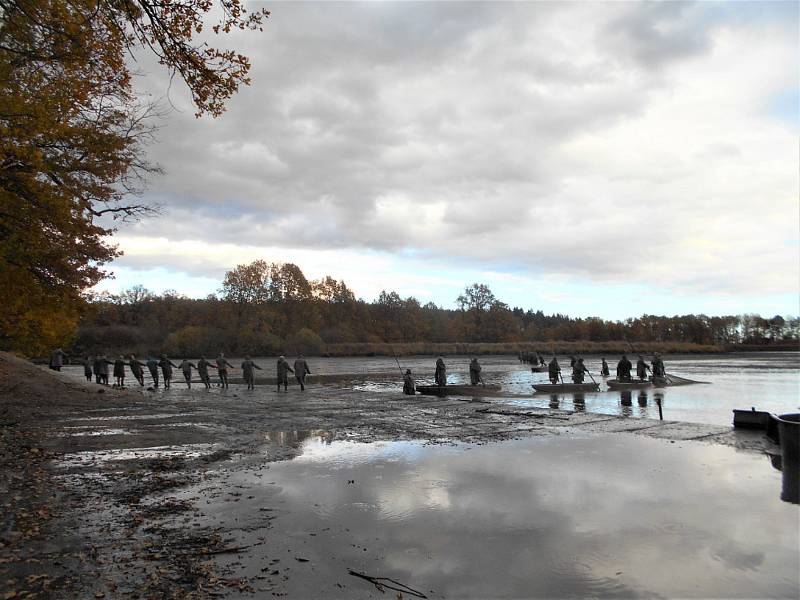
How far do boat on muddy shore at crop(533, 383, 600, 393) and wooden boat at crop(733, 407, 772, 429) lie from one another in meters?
13.1

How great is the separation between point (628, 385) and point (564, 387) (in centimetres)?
431

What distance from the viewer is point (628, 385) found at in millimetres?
29938

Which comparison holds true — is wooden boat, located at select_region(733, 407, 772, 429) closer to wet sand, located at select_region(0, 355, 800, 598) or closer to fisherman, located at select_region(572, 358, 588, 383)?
wet sand, located at select_region(0, 355, 800, 598)

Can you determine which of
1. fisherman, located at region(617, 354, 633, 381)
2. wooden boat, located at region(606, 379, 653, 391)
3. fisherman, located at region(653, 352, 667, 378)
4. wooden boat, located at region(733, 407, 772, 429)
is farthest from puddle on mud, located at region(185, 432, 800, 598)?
fisherman, located at region(653, 352, 667, 378)

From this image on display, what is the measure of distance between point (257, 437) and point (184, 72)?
9.00 metres

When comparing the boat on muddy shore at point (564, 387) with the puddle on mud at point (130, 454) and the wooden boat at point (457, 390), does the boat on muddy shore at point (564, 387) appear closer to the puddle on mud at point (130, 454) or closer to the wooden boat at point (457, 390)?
the wooden boat at point (457, 390)

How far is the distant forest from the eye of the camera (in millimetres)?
94312

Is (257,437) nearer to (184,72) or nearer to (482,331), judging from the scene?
(184,72)

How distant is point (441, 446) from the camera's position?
1259 cm

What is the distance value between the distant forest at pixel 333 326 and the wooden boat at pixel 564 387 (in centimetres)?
6919

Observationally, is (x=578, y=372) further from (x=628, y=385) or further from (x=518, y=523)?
(x=518, y=523)

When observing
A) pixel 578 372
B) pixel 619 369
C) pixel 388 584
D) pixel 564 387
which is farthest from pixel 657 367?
pixel 388 584

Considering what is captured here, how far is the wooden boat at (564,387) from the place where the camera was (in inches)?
1101

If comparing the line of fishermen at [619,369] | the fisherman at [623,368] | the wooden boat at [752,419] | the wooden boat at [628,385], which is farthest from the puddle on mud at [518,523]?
the fisherman at [623,368]
